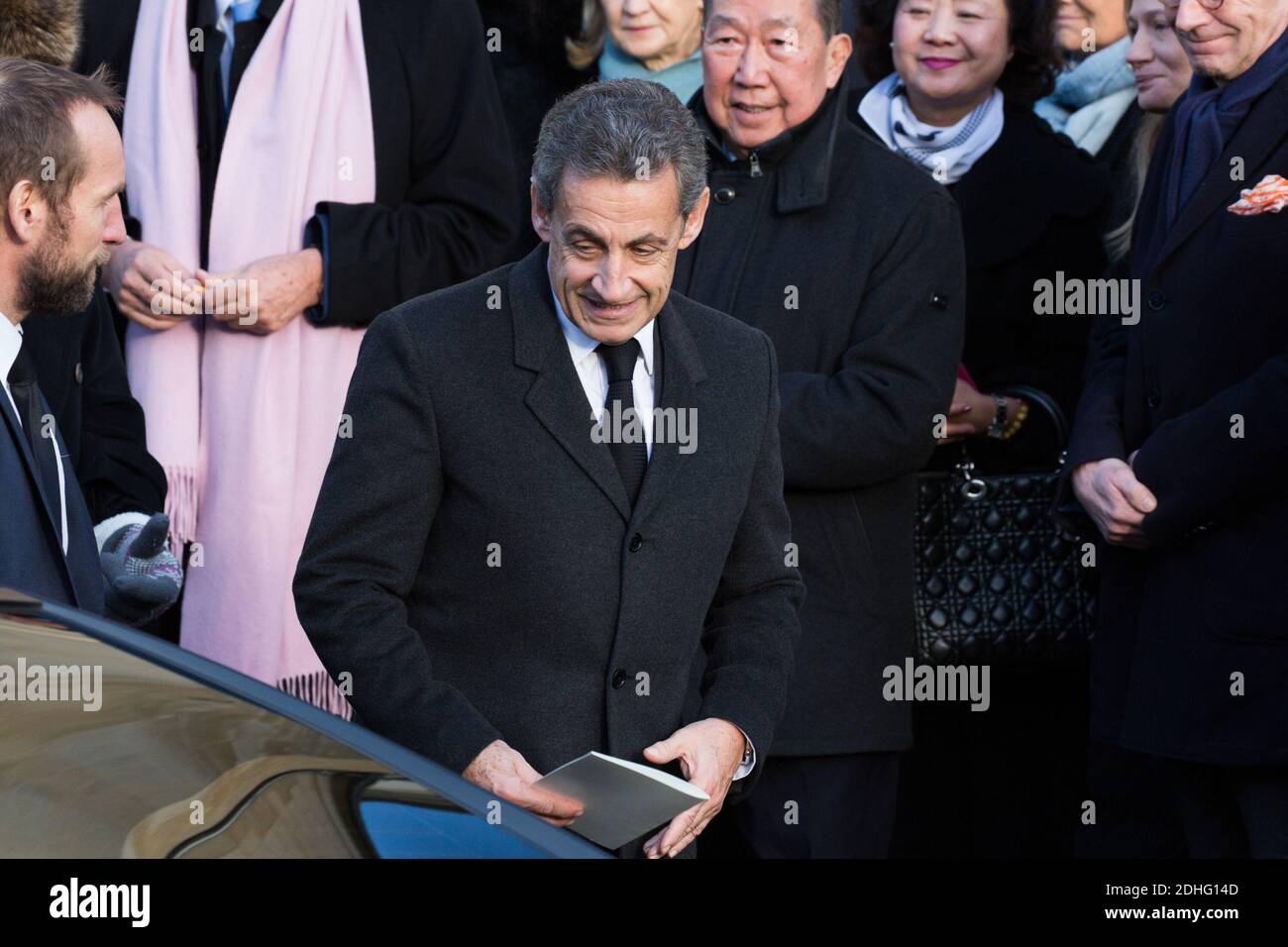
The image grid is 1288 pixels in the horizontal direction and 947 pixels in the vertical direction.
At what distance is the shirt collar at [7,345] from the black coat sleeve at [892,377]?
5.29ft

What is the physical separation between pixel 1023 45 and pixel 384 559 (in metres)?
2.85

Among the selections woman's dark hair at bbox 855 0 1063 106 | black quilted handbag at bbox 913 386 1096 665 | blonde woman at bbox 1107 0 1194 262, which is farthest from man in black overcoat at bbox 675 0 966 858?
woman's dark hair at bbox 855 0 1063 106

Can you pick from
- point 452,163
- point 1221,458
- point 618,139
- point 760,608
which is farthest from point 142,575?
point 1221,458

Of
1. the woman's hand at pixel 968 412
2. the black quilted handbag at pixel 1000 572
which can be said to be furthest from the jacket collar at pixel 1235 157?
the black quilted handbag at pixel 1000 572

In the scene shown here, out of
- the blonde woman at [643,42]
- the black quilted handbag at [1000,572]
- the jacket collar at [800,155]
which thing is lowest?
the black quilted handbag at [1000,572]

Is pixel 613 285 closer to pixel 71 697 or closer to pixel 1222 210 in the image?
pixel 71 697

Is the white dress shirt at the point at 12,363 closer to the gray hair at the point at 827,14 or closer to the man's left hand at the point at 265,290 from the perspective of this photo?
the man's left hand at the point at 265,290

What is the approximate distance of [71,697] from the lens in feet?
6.93

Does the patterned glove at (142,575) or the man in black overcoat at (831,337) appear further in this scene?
the man in black overcoat at (831,337)

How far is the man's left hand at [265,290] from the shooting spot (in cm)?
451

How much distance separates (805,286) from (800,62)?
51 cm

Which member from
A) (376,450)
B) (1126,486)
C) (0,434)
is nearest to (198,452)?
(0,434)

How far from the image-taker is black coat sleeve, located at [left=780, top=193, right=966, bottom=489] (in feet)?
13.7

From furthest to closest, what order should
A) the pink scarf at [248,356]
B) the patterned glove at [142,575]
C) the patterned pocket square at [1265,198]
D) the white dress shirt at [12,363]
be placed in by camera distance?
the pink scarf at [248,356] → the patterned pocket square at [1265,198] → the patterned glove at [142,575] → the white dress shirt at [12,363]
